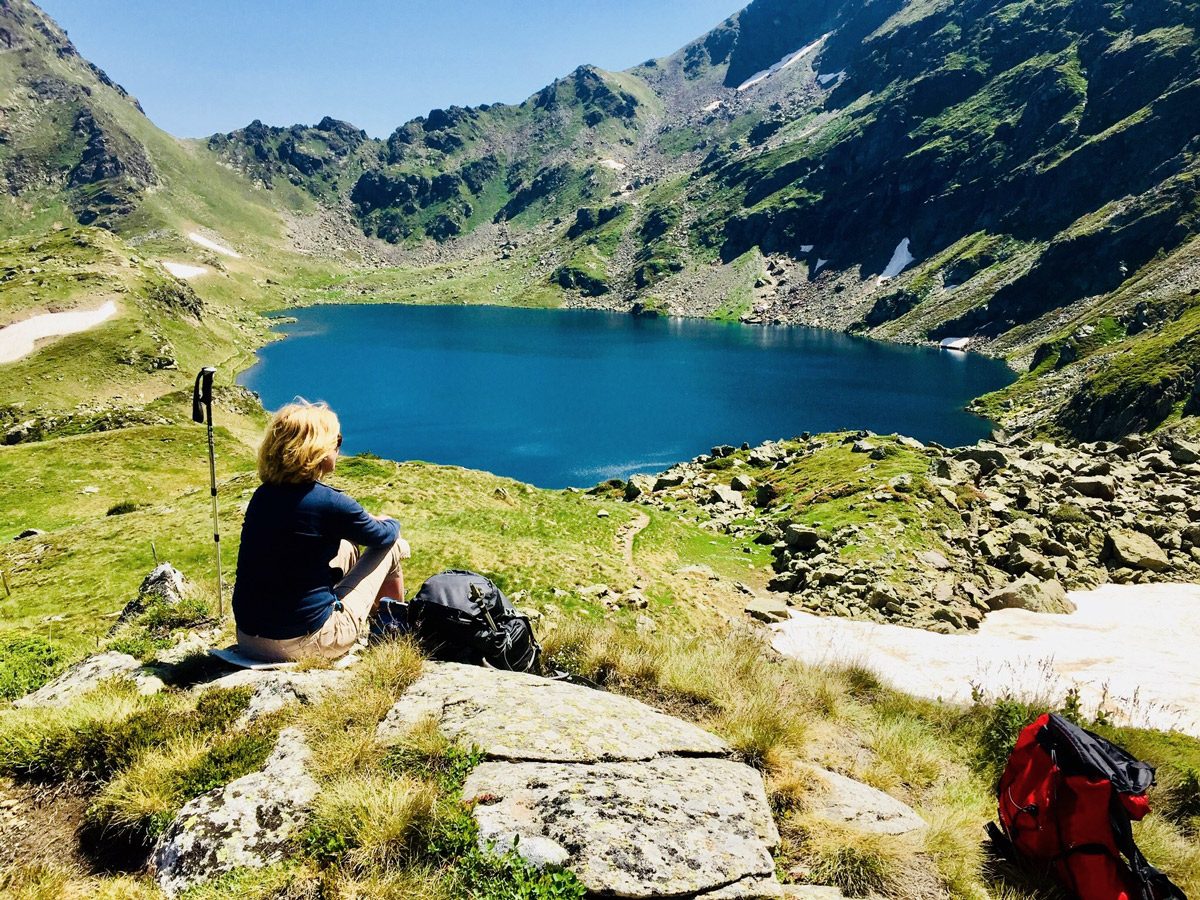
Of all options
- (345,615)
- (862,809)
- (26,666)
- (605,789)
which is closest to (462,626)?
(345,615)

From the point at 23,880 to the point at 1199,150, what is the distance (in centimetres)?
22574

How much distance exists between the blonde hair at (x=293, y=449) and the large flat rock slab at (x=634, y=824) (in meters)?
3.57

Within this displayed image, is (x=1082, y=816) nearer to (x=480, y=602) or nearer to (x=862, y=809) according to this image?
(x=862, y=809)

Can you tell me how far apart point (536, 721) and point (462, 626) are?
6.45 feet

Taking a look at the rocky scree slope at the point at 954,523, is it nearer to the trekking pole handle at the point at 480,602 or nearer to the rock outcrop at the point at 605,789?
the trekking pole handle at the point at 480,602

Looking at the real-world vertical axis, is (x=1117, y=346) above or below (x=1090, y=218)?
below

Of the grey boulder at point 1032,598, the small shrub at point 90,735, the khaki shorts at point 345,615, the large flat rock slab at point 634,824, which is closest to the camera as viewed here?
the large flat rock slab at point 634,824

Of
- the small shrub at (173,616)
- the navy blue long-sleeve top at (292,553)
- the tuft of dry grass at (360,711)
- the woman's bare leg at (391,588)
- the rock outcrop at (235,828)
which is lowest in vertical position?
the small shrub at (173,616)

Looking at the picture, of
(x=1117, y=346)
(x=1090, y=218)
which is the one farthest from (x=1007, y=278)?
(x=1117, y=346)

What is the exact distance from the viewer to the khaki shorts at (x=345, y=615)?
23.5ft

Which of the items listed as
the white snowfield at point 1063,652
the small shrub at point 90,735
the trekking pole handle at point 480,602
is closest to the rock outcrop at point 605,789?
the trekking pole handle at point 480,602

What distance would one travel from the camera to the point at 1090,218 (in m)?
167

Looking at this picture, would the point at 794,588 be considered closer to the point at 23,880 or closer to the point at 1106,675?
the point at 1106,675

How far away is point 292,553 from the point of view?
680cm
